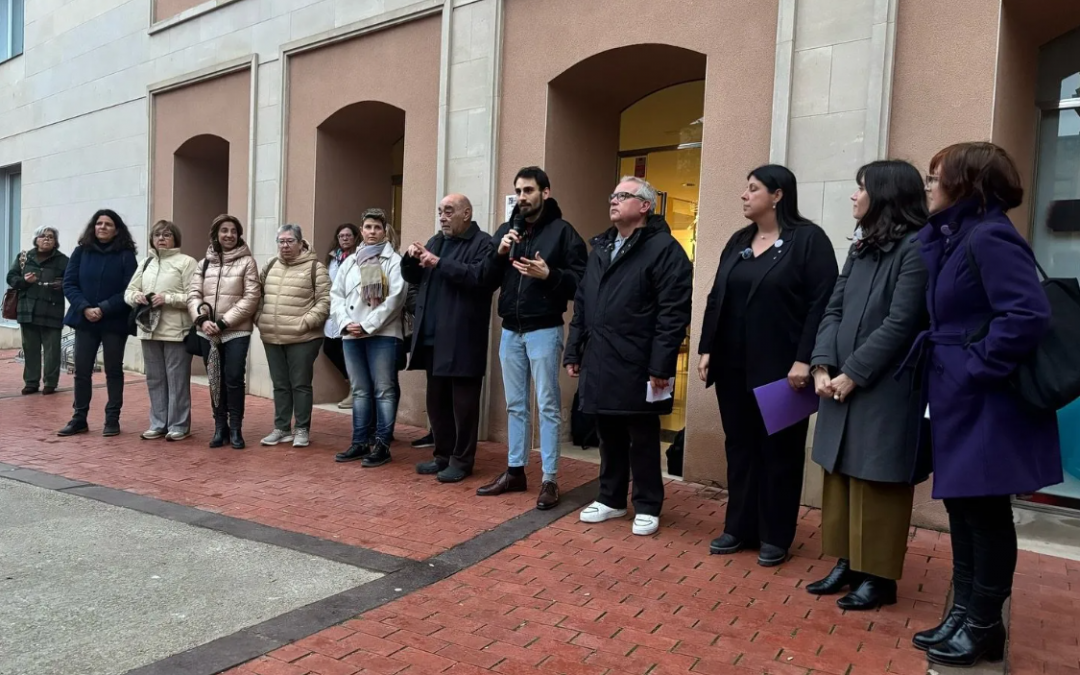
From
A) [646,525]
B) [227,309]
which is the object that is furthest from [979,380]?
[227,309]

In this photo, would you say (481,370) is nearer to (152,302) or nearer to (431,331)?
(431,331)

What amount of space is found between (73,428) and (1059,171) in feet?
26.6

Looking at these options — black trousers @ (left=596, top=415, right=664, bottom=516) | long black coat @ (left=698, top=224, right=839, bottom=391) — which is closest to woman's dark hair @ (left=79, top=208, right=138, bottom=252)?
black trousers @ (left=596, top=415, right=664, bottom=516)

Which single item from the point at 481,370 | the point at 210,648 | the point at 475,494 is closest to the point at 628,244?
the point at 481,370

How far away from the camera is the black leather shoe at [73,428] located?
7.58 metres

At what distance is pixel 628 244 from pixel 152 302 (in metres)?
4.40

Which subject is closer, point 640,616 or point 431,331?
point 640,616

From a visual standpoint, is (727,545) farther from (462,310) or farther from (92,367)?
(92,367)

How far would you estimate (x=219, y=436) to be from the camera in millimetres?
→ 7168

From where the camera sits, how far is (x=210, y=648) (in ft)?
11.0

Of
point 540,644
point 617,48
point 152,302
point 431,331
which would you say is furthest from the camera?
point 152,302

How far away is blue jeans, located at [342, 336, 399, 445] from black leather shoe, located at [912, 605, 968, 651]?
164 inches

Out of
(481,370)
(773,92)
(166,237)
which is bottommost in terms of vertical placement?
(481,370)

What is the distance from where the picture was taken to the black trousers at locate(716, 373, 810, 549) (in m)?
4.41
